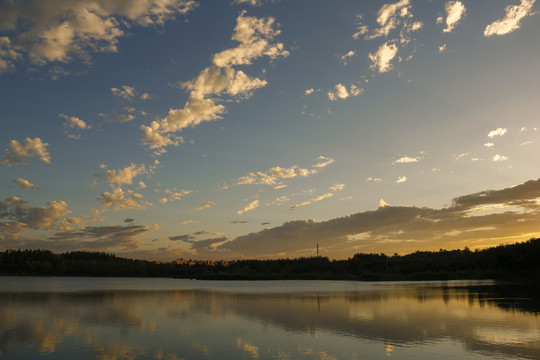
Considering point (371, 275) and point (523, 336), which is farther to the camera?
point (371, 275)

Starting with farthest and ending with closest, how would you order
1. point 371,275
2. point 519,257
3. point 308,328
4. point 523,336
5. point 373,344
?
point 371,275
point 519,257
point 308,328
point 523,336
point 373,344

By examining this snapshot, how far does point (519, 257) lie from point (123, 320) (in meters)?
125

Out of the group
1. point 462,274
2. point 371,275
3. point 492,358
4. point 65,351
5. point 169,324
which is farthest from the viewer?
point 371,275

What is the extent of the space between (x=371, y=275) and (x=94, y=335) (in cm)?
14978

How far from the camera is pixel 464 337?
83.4 feet

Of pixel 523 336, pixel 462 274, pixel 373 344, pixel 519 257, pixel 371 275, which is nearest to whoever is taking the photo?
pixel 373 344

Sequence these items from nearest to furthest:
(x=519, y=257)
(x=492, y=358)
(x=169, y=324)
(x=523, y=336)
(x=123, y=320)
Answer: (x=492, y=358) < (x=523, y=336) < (x=169, y=324) < (x=123, y=320) < (x=519, y=257)

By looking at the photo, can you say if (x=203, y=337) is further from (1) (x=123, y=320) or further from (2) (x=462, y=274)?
(2) (x=462, y=274)

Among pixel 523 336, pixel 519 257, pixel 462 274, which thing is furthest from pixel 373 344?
pixel 462 274

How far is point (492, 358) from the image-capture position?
1942 cm

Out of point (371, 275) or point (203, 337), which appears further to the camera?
point (371, 275)

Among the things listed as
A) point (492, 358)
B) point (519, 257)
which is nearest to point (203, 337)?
point (492, 358)

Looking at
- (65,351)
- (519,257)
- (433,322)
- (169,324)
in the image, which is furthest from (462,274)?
(65,351)

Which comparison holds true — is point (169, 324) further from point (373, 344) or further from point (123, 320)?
point (373, 344)
